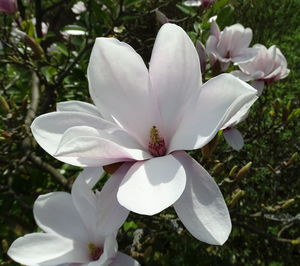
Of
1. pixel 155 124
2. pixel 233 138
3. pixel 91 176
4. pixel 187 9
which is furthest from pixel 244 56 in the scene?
pixel 91 176

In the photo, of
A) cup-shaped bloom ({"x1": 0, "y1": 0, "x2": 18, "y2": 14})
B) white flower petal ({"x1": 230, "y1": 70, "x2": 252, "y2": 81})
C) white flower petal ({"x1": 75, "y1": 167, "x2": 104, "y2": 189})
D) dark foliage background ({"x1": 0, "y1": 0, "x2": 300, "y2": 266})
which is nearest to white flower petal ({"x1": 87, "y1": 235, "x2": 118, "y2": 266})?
white flower petal ({"x1": 75, "y1": 167, "x2": 104, "y2": 189})

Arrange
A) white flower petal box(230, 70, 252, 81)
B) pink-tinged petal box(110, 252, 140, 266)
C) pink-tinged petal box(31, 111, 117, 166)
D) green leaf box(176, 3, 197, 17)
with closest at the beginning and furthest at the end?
pink-tinged petal box(31, 111, 117, 166) → pink-tinged petal box(110, 252, 140, 266) → white flower petal box(230, 70, 252, 81) → green leaf box(176, 3, 197, 17)

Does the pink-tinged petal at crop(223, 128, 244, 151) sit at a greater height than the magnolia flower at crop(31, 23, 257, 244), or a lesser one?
lesser

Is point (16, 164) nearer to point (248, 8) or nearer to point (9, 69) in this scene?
point (9, 69)

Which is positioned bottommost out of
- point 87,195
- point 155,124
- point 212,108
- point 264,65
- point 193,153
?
point 193,153

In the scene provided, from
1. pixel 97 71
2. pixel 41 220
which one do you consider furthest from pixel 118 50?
pixel 41 220

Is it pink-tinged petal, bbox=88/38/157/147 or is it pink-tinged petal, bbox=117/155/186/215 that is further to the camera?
pink-tinged petal, bbox=88/38/157/147

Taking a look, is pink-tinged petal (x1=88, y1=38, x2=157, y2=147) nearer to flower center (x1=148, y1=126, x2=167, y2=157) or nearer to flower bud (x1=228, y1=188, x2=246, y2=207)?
flower center (x1=148, y1=126, x2=167, y2=157)

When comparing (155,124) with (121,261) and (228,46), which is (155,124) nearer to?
(121,261)
